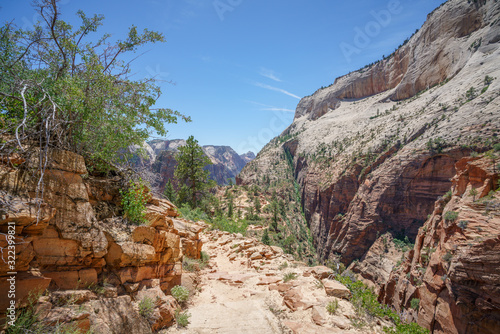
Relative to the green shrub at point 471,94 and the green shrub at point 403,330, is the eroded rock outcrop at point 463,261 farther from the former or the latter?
the green shrub at point 471,94

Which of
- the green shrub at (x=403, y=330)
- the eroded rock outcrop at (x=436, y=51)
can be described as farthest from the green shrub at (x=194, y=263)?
the eroded rock outcrop at (x=436, y=51)

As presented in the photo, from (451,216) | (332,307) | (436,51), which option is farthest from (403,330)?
(436,51)

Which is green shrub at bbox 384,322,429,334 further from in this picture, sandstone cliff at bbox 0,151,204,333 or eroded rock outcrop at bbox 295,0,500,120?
eroded rock outcrop at bbox 295,0,500,120

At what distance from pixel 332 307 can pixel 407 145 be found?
138 feet

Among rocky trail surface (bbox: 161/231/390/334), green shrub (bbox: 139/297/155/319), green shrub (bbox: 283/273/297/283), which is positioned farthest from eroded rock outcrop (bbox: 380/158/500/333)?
green shrub (bbox: 139/297/155/319)

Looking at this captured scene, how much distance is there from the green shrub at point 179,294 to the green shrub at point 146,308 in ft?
4.48

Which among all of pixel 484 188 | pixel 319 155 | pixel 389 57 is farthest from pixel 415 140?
pixel 389 57

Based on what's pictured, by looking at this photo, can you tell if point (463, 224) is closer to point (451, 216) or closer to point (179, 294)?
point (451, 216)

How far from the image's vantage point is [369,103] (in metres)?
72.6

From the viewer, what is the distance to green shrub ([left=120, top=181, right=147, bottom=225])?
16.6 ft

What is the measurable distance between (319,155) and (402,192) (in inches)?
1176

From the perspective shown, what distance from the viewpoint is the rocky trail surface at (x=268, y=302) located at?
4.83 metres

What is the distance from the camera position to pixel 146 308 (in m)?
4.44

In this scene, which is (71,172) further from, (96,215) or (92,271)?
(92,271)
